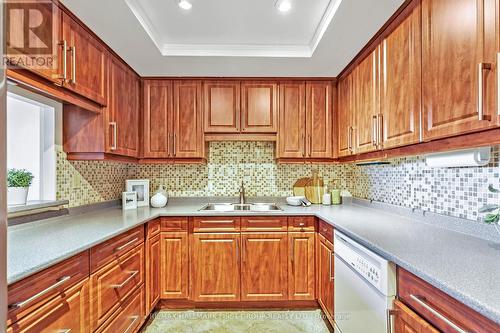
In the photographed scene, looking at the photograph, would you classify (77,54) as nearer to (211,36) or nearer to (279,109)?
(211,36)

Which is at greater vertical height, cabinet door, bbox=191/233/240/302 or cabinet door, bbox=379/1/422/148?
cabinet door, bbox=379/1/422/148

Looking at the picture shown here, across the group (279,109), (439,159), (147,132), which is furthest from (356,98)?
(147,132)

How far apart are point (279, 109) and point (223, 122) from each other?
1.94 feet

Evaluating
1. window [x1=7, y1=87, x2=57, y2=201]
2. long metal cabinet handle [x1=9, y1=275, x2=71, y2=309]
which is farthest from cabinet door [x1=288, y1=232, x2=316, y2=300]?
window [x1=7, y1=87, x2=57, y2=201]

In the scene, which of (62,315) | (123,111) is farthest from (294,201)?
(62,315)

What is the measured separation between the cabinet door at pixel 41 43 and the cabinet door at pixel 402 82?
2.00m

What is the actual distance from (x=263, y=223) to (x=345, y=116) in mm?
1284

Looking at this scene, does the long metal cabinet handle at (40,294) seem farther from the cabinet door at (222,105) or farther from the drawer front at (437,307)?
the cabinet door at (222,105)

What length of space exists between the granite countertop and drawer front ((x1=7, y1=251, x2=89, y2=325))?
0.06 meters

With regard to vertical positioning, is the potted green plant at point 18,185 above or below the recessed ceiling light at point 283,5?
below

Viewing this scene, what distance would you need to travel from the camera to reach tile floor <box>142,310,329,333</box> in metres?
2.25

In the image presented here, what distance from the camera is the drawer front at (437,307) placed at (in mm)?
835

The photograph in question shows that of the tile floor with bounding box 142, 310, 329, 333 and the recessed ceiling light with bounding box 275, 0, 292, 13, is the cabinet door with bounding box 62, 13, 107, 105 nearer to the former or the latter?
the recessed ceiling light with bounding box 275, 0, 292, 13

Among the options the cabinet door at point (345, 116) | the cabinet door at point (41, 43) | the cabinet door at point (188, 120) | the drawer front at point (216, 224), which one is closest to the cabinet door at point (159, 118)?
the cabinet door at point (188, 120)
